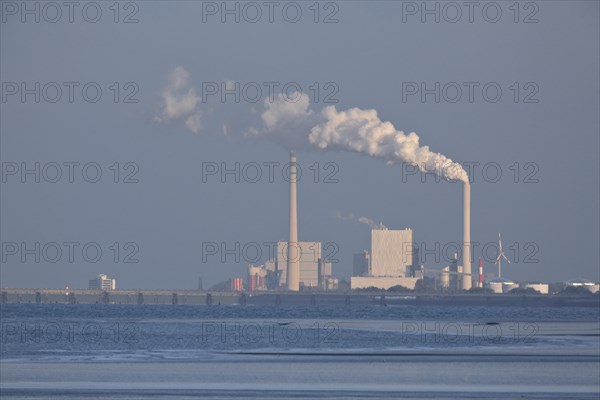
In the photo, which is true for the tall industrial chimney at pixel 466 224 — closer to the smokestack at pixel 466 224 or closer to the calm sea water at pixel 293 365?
the smokestack at pixel 466 224

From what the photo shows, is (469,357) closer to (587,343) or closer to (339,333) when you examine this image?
(587,343)

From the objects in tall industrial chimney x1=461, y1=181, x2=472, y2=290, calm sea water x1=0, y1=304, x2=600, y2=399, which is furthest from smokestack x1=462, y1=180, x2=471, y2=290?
calm sea water x1=0, y1=304, x2=600, y2=399

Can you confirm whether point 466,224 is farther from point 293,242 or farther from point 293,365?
point 293,365

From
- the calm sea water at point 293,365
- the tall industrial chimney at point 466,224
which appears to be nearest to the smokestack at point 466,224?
the tall industrial chimney at point 466,224

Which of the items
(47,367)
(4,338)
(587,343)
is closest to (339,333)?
(587,343)

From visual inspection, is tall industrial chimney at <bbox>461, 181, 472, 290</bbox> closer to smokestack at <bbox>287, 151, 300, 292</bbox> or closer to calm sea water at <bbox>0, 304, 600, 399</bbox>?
smokestack at <bbox>287, 151, 300, 292</bbox>

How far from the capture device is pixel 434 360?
4509 cm

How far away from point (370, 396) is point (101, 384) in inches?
327

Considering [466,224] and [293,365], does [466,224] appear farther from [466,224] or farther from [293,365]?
[293,365]

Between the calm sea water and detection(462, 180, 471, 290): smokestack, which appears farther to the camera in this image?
detection(462, 180, 471, 290): smokestack

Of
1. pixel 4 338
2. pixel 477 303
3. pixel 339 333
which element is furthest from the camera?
pixel 477 303

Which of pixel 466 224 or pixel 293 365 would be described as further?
pixel 466 224

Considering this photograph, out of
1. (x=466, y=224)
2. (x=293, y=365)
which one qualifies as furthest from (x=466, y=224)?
(x=293, y=365)

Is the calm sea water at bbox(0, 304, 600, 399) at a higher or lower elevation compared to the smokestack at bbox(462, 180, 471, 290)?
lower
